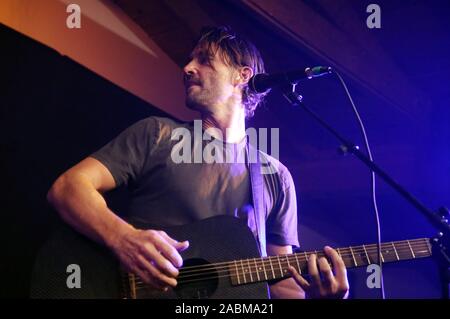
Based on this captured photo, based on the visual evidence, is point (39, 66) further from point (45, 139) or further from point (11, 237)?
point (11, 237)

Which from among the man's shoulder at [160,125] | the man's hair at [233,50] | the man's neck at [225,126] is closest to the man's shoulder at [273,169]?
the man's neck at [225,126]

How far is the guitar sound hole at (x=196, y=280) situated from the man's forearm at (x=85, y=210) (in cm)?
24

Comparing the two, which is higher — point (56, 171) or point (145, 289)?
point (56, 171)

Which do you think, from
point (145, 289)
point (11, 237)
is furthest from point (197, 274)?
point (11, 237)

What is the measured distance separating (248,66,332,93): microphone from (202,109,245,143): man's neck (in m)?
0.49

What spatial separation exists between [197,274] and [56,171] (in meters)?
0.88

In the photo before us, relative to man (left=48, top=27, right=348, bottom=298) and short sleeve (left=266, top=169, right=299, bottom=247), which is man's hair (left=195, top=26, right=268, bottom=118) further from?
short sleeve (left=266, top=169, right=299, bottom=247)

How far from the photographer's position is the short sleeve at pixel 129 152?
1.70 meters

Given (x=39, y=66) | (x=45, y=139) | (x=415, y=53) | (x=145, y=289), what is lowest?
(x=145, y=289)

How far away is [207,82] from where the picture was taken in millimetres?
2033

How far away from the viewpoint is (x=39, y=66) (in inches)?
80.3

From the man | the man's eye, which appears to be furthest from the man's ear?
the man's eye

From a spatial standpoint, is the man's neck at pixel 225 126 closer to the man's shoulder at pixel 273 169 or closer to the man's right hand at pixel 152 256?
the man's shoulder at pixel 273 169

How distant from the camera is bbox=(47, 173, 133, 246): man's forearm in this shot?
4.75 feet
